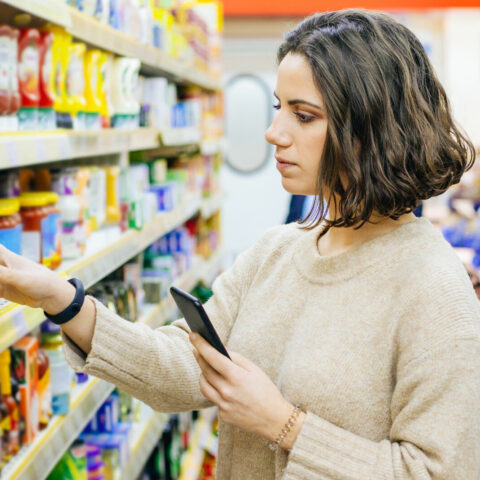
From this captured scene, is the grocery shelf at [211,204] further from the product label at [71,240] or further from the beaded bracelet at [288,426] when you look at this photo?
the beaded bracelet at [288,426]

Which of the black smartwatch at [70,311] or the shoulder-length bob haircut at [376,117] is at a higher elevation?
the shoulder-length bob haircut at [376,117]

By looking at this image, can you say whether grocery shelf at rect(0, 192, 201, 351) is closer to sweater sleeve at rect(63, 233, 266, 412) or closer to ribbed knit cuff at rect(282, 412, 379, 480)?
sweater sleeve at rect(63, 233, 266, 412)

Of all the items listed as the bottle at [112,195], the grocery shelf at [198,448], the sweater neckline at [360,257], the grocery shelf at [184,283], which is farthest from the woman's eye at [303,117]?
the grocery shelf at [198,448]

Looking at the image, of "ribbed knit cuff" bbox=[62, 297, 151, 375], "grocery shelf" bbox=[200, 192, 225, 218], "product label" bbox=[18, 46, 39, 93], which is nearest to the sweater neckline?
"ribbed knit cuff" bbox=[62, 297, 151, 375]

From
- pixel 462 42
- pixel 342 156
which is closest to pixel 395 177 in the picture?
pixel 342 156

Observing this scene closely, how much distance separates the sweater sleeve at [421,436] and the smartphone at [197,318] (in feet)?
0.66

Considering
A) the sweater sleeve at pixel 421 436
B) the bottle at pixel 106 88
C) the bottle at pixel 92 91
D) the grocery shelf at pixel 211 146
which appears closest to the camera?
the sweater sleeve at pixel 421 436

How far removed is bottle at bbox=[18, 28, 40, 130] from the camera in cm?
157

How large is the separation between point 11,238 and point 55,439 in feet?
1.68

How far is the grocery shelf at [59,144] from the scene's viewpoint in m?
1.34

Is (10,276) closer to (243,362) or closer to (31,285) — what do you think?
(31,285)

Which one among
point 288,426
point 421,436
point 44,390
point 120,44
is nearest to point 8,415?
point 44,390

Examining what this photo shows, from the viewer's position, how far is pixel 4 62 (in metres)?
1.46

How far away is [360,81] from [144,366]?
26.0 inches
